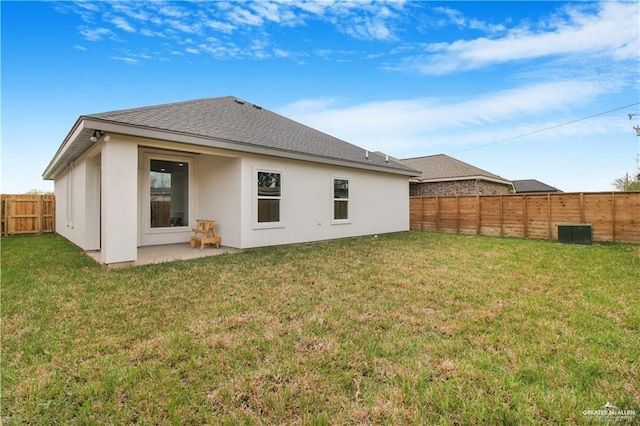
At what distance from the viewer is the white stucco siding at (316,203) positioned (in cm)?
802

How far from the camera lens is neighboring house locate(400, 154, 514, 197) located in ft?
52.6

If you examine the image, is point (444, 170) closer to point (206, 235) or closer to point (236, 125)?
point (236, 125)

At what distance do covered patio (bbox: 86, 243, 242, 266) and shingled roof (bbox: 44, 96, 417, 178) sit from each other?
8.54ft

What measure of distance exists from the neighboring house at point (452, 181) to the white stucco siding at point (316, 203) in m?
3.83

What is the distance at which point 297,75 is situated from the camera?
11.9 meters

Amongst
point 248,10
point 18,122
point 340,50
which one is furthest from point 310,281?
point 18,122

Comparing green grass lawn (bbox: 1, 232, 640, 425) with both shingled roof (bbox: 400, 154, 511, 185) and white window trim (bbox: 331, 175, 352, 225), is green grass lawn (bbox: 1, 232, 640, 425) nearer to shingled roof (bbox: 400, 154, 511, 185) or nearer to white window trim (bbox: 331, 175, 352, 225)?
white window trim (bbox: 331, 175, 352, 225)

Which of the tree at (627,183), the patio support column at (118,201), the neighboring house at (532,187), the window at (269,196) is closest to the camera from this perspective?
the patio support column at (118,201)

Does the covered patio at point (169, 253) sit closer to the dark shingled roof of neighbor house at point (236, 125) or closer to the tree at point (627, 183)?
the dark shingled roof of neighbor house at point (236, 125)

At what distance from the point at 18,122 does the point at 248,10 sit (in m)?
8.83

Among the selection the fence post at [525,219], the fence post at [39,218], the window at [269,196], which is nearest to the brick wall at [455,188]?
the fence post at [525,219]

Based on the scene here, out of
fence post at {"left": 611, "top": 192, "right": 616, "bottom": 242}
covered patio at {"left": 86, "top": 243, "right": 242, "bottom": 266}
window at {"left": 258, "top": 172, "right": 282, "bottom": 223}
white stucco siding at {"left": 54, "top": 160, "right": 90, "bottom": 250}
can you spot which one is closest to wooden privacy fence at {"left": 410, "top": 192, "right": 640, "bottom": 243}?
fence post at {"left": 611, "top": 192, "right": 616, "bottom": 242}

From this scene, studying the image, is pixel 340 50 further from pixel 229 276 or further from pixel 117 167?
pixel 229 276

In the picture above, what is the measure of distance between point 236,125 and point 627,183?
29.6 m
